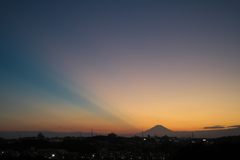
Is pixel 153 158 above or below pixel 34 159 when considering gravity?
below

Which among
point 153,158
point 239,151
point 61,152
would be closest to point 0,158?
point 61,152

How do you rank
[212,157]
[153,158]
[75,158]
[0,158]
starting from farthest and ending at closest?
[153,158] → [75,158] → [0,158] → [212,157]

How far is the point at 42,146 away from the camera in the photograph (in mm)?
74062

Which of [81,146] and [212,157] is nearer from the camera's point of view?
[212,157]

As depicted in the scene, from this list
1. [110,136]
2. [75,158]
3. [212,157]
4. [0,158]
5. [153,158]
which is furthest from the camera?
[110,136]

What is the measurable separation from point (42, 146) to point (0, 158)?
122ft

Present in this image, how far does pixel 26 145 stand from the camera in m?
73.4

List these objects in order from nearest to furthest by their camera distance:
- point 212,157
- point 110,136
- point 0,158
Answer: point 212,157 < point 0,158 < point 110,136

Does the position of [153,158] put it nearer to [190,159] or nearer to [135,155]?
[135,155]

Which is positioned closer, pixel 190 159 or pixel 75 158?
pixel 190 159

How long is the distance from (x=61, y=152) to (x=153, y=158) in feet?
89.5

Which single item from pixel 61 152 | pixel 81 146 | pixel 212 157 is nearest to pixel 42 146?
pixel 81 146

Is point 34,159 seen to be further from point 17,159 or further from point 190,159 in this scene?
point 190,159

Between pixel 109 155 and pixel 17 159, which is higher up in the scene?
pixel 17 159
